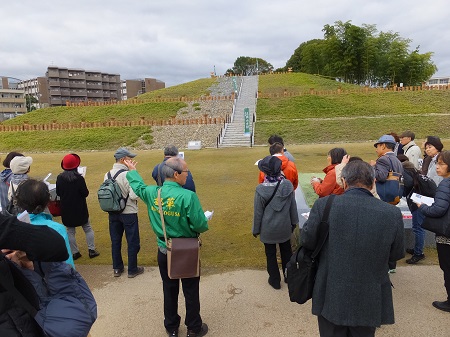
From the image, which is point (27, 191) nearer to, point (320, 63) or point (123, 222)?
point (123, 222)

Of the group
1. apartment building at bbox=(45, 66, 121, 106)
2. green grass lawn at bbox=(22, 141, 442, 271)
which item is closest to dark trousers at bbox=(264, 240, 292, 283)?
green grass lawn at bbox=(22, 141, 442, 271)

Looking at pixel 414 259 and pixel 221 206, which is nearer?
pixel 414 259

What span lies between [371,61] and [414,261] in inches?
1851

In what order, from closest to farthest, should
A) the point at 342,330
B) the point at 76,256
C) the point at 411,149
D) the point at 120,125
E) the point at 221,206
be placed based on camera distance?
the point at 342,330 → the point at 76,256 → the point at 411,149 → the point at 221,206 → the point at 120,125

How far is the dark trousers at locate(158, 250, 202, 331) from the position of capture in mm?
2723

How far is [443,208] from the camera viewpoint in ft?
9.03

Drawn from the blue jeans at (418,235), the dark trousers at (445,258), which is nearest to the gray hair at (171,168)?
the dark trousers at (445,258)

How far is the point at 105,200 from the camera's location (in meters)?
3.63

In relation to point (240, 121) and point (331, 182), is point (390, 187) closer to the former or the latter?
point (331, 182)

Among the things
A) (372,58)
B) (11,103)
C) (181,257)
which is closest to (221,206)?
(181,257)

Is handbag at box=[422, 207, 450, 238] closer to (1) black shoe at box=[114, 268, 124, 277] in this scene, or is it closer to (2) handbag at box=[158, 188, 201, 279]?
(2) handbag at box=[158, 188, 201, 279]

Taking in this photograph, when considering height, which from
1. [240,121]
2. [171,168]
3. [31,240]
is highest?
[240,121]

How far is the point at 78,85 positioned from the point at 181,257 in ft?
270

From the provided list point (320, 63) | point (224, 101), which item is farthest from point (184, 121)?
point (320, 63)
